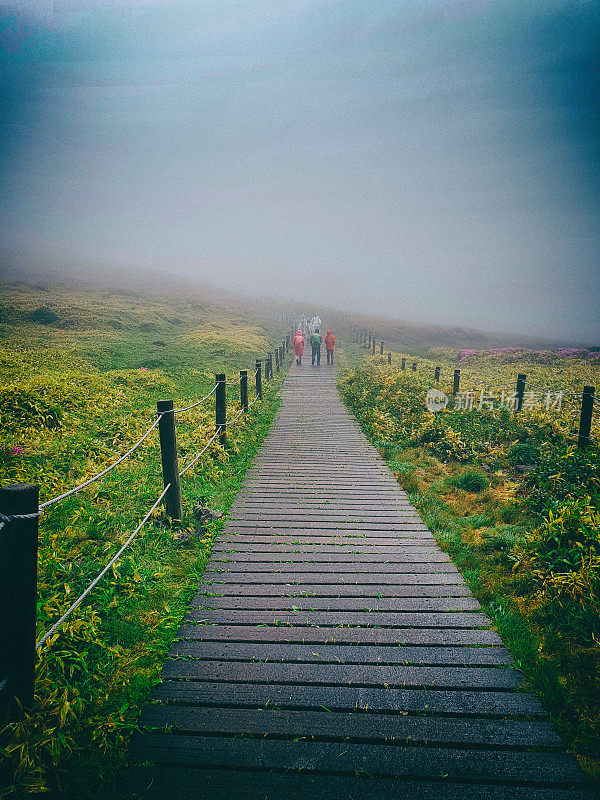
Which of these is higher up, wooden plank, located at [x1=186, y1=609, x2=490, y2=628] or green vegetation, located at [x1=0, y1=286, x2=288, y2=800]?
green vegetation, located at [x1=0, y1=286, x2=288, y2=800]

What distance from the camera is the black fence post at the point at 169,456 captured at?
14.4ft

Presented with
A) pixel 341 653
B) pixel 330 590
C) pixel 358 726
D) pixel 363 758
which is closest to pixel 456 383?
pixel 330 590

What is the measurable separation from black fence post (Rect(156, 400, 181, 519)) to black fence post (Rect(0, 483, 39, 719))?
247cm

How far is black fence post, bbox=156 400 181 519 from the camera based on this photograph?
439 centimetres

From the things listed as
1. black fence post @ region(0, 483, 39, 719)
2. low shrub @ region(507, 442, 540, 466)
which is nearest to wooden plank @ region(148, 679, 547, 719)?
black fence post @ region(0, 483, 39, 719)

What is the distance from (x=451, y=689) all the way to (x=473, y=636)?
61cm

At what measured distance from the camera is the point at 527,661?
2.87 meters

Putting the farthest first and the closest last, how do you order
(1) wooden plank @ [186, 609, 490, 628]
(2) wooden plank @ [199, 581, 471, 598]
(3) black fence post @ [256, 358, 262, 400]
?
(3) black fence post @ [256, 358, 262, 400] → (2) wooden plank @ [199, 581, 471, 598] → (1) wooden plank @ [186, 609, 490, 628]

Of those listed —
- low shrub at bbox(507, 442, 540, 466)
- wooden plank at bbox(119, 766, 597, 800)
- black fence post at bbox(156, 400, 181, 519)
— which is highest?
black fence post at bbox(156, 400, 181, 519)

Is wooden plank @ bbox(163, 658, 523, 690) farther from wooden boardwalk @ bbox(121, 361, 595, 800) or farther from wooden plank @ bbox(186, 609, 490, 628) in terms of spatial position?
wooden plank @ bbox(186, 609, 490, 628)

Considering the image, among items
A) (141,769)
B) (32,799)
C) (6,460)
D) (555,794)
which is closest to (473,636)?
(555,794)

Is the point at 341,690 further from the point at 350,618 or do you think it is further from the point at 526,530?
the point at 526,530

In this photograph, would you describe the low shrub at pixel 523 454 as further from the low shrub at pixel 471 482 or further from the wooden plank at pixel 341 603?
the wooden plank at pixel 341 603

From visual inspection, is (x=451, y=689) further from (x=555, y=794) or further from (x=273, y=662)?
(x=273, y=662)
